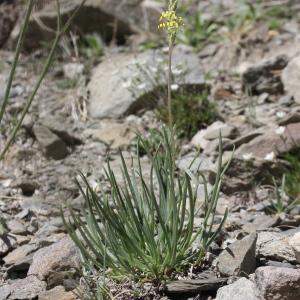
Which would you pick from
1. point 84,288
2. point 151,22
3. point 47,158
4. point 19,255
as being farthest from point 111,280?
point 151,22

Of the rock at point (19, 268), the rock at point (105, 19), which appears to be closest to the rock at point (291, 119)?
the rock at point (19, 268)

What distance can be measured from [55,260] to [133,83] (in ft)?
8.73

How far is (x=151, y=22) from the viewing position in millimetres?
7445

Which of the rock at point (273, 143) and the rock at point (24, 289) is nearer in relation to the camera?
the rock at point (24, 289)

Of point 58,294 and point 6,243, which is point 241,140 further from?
point 58,294

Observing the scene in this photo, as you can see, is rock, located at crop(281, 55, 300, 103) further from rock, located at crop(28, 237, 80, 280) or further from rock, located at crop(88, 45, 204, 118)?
rock, located at crop(28, 237, 80, 280)

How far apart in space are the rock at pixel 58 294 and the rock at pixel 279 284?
0.89m

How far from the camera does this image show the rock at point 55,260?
342cm

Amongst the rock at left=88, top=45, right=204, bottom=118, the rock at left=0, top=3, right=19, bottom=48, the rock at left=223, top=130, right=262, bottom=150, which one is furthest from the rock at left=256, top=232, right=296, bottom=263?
the rock at left=0, top=3, right=19, bottom=48

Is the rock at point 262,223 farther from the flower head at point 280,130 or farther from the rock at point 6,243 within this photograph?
the rock at point 6,243

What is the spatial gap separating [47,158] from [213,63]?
6.76 ft

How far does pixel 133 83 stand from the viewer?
5840 millimetres

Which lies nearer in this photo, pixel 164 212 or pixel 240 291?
pixel 240 291

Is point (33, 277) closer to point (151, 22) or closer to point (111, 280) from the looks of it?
point (111, 280)
